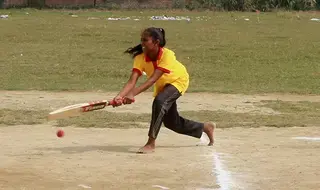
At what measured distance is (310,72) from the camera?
19.2 m

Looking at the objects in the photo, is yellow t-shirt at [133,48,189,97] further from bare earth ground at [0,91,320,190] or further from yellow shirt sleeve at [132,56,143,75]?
bare earth ground at [0,91,320,190]

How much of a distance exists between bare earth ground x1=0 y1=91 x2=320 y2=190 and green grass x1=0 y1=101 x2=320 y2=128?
0.39 m

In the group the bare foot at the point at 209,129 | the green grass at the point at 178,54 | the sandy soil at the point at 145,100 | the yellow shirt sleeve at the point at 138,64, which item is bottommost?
the green grass at the point at 178,54

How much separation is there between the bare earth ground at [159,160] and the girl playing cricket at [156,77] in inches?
17.3

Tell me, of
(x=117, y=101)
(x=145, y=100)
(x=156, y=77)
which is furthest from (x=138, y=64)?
(x=145, y=100)

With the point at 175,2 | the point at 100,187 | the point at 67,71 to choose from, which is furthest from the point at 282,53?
the point at 175,2

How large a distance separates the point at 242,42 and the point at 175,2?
2056 centimetres

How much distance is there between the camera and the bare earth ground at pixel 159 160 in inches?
295

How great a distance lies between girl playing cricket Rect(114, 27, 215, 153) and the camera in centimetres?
886

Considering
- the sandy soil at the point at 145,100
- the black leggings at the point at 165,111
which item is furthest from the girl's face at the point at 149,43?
Answer: the sandy soil at the point at 145,100

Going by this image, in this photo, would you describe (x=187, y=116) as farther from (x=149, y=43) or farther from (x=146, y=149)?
(x=149, y=43)

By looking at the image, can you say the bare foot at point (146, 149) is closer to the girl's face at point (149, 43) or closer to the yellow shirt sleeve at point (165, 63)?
the yellow shirt sleeve at point (165, 63)

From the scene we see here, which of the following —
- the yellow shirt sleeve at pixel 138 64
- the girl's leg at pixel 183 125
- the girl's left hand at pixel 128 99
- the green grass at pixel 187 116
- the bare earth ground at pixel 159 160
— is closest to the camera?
the bare earth ground at pixel 159 160

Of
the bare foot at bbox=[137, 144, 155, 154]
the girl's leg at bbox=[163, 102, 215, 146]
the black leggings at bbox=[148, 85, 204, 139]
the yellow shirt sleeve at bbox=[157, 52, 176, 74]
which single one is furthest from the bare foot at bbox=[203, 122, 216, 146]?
the yellow shirt sleeve at bbox=[157, 52, 176, 74]
